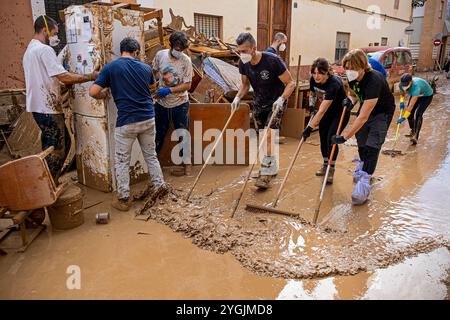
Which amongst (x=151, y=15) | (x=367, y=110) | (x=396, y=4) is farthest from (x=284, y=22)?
(x=396, y=4)

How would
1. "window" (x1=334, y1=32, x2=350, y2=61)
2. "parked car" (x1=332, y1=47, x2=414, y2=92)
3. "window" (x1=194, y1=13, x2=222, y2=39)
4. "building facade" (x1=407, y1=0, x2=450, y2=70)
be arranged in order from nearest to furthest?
"window" (x1=194, y1=13, x2=222, y2=39) < "parked car" (x1=332, y1=47, x2=414, y2=92) < "window" (x1=334, y1=32, x2=350, y2=61) < "building facade" (x1=407, y1=0, x2=450, y2=70)

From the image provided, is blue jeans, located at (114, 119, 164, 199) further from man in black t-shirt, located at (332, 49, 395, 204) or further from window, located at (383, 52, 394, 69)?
window, located at (383, 52, 394, 69)

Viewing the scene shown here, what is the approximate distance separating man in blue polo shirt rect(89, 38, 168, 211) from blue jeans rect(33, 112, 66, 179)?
2.05 feet

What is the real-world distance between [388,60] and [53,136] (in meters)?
12.6

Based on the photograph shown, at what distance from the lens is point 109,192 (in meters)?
4.52

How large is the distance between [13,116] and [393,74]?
1258 cm

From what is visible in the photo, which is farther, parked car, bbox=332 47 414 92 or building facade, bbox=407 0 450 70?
building facade, bbox=407 0 450 70

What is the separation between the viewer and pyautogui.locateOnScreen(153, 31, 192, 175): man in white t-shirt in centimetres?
469

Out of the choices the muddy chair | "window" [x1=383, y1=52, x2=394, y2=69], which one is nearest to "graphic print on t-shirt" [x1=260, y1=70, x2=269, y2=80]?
the muddy chair

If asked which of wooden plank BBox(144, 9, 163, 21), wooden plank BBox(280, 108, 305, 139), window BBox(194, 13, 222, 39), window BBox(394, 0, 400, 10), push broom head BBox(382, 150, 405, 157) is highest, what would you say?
window BBox(394, 0, 400, 10)

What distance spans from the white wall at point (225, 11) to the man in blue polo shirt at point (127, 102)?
16.7ft

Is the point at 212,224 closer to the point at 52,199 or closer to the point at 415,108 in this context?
the point at 52,199

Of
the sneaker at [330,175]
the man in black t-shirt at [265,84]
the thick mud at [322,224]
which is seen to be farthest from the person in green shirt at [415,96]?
the man in black t-shirt at [265,84]

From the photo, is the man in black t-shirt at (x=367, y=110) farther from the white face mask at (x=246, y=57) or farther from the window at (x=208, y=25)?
the window at (x=208, y=25)
